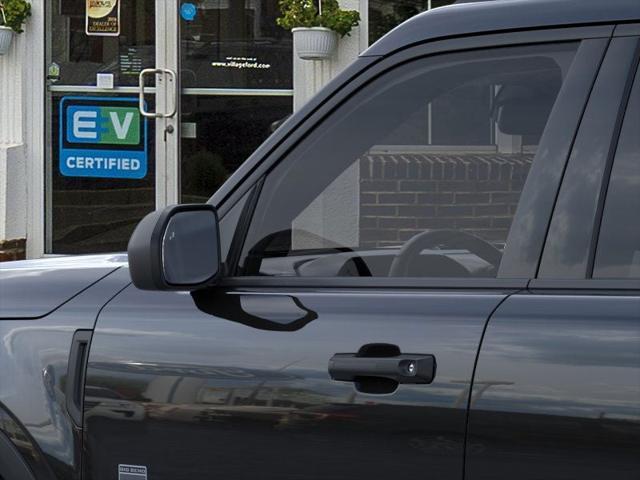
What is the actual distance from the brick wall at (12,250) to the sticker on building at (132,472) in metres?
7.36

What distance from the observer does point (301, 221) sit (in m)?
2.84

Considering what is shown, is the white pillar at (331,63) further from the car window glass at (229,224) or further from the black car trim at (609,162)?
the black car trim at (609,162)

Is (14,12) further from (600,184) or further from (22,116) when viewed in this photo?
(600,184)

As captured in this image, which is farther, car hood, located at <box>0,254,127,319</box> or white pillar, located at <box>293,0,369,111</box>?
white pillar, located at <box>293,0,369,111</box>

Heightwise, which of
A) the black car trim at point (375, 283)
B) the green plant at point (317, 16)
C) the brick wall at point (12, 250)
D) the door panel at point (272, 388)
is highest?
the green plant at point (317, 16)

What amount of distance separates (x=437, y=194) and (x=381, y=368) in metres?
0.39

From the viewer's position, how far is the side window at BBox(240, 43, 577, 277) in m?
2.58

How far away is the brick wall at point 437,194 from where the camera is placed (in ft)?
8.42

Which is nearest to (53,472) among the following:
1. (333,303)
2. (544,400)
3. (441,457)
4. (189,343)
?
(189,343)

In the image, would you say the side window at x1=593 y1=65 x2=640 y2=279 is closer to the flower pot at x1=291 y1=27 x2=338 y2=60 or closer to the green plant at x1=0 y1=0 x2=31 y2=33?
the flower pot at x1=291 y1=27 x2=338 y2=60

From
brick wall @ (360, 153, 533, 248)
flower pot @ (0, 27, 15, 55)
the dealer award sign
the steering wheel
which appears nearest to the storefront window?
the dealer award sign

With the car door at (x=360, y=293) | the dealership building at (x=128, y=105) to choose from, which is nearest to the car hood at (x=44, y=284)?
the car door at (x=360, y=293)

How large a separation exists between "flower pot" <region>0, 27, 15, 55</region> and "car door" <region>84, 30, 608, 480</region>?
7.47m

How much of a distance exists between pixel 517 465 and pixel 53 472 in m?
1.01
